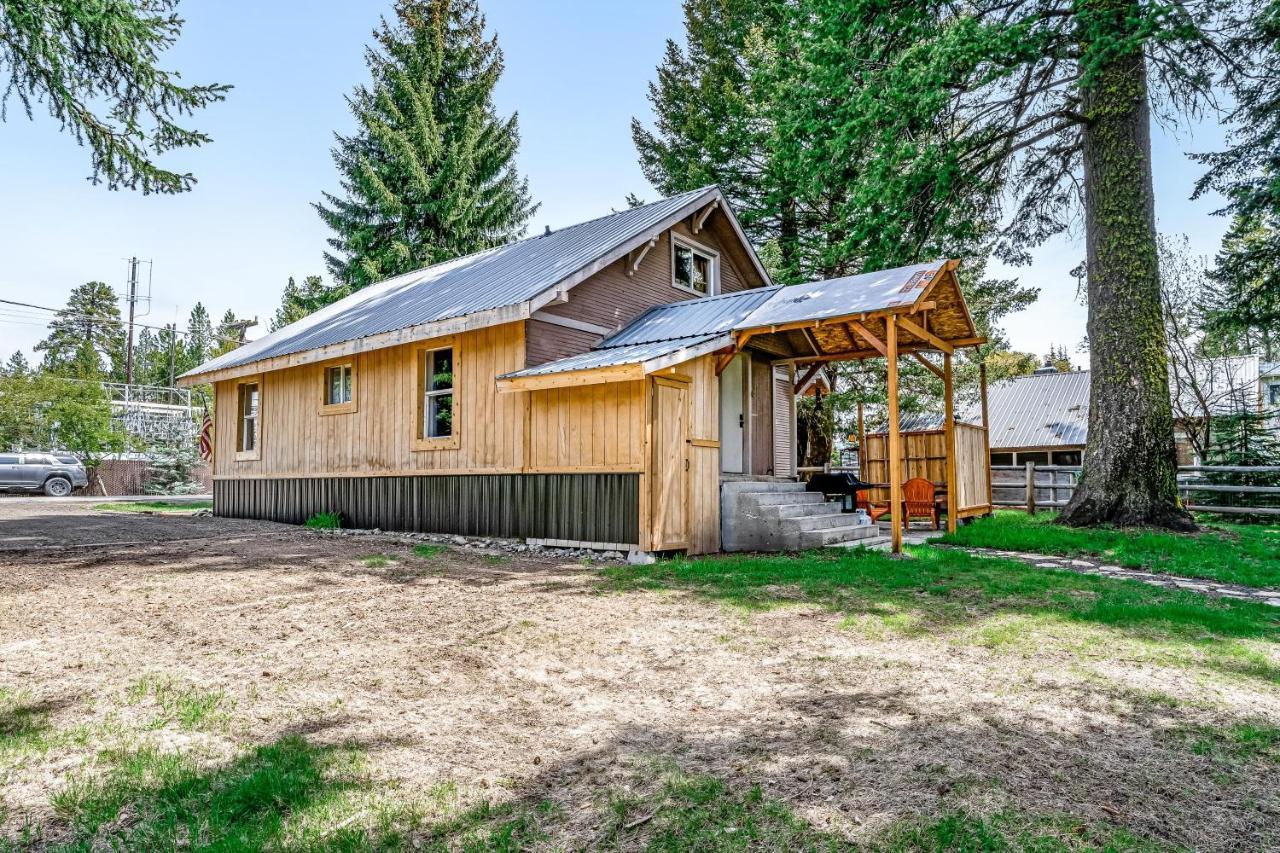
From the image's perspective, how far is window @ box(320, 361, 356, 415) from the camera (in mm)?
13148

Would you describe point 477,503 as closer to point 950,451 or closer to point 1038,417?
point 950,451

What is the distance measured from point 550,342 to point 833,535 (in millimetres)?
4902

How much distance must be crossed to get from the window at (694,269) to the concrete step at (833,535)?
5534 mm

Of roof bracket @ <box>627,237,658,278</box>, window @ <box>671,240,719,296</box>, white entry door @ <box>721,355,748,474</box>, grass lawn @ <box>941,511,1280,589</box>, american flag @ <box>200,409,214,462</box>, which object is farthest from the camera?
american flag @ <box>200,409,214,462</box>

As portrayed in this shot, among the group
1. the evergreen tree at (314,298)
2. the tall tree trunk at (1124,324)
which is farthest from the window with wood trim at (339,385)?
the tall tree trunk at (1124,324)

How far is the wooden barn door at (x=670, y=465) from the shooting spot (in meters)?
9.22

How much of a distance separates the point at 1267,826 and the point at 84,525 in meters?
14.3

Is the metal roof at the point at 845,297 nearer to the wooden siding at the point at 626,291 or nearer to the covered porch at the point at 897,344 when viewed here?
the covered porch at the point at 897,344

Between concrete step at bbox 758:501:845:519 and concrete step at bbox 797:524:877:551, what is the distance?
0.37m

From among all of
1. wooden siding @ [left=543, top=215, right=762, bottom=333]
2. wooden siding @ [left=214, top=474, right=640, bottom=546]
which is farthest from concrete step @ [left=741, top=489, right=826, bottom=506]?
wooden siding @ [left=543, top=215, right=762, bottom=333]

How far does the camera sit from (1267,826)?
249 centimetres

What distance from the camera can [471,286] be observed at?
43.2ft

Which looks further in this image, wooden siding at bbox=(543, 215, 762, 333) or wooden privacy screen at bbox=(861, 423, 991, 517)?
wooden privacy screen at bbox=(861, 423, 991, 517)

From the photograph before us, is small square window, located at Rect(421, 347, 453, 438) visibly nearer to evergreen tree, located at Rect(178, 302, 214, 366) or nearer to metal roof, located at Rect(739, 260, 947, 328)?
metal roof, located at Rect(739, 260, 947, 328)
